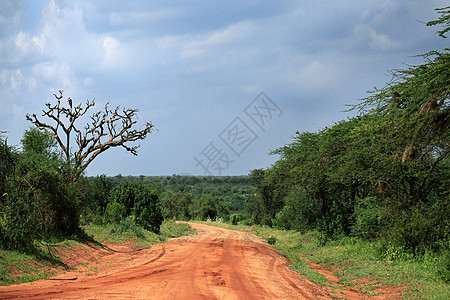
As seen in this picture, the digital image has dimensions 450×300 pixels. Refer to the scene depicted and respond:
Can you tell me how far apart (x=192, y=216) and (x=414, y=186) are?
156 feet

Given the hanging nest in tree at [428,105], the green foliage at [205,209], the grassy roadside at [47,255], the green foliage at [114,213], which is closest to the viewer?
the hanging nest in tree at [428,105]

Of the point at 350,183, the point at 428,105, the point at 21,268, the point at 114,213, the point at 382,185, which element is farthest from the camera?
the point at 114,213

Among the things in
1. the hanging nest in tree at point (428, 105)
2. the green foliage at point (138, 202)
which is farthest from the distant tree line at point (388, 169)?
the green foliage at point (138, 202)

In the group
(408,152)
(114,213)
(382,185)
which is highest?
(408,152)

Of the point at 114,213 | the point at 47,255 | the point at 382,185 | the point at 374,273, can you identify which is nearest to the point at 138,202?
the point at 114,213

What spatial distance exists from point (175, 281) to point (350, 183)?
1252 cm

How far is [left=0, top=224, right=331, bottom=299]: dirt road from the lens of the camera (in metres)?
7.93

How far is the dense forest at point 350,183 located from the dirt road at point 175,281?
2895mm

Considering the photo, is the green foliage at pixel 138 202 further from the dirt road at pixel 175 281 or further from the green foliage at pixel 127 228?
the dirt road at pixel 175 281

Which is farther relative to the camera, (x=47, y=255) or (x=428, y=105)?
(x=47, y=255)

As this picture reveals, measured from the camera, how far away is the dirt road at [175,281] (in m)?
7.93

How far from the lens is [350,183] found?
1894 centimetres

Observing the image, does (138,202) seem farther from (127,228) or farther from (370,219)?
(370,219)

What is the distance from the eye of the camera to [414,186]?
16.6 metres
